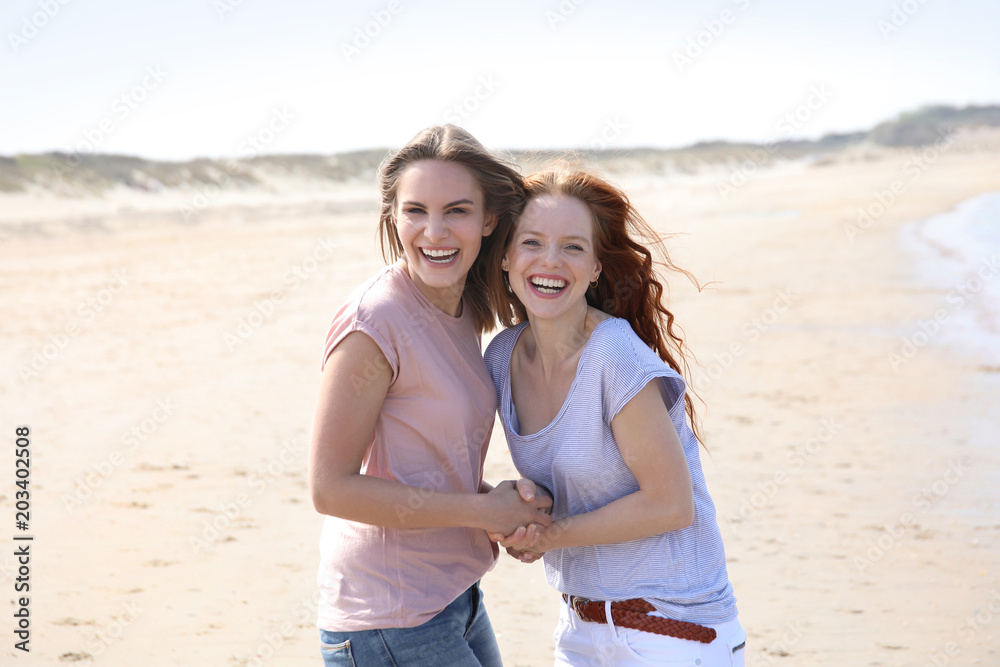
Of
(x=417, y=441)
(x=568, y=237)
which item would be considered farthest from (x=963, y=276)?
(x=417, y=441)

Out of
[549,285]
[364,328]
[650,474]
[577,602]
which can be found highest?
[549,285]

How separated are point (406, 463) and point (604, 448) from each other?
579mm

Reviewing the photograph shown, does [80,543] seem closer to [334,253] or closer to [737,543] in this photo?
[737,543]

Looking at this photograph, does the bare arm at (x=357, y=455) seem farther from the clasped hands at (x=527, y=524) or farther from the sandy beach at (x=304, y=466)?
the sandy beach at (x=304, y=466)

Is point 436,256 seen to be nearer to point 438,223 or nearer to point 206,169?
point 438,223

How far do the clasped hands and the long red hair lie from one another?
0.56m

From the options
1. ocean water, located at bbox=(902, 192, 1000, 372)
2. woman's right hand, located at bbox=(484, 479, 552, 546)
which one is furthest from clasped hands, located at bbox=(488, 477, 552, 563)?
ocean water, located at bbox=(902, 192, 1000, 372)

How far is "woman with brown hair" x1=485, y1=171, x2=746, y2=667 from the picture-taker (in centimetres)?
239

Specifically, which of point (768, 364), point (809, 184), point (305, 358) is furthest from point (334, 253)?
point (809, 184)

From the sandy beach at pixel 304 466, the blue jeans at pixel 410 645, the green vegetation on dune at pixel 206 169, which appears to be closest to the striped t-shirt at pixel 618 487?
the blue jeans at pixel 410 645

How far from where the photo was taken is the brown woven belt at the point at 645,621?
2.38 m

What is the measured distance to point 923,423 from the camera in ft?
27.6

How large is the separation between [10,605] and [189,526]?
134 centimetres

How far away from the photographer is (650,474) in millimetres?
2381
